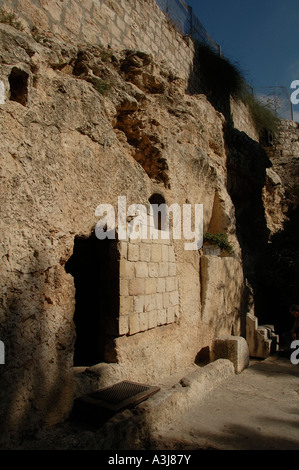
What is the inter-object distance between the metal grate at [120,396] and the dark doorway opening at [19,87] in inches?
110

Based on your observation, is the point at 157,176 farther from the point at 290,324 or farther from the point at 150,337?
the point at 290,324

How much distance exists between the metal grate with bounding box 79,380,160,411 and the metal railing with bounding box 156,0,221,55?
30.0 feet

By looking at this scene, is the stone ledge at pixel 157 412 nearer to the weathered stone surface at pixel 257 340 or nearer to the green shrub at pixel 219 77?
the weathered stone surface at pixel 257 340

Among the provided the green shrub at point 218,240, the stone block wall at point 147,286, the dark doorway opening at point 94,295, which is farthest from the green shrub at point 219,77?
the dark doorway opening at point 94,295

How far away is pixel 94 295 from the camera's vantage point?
4520mm

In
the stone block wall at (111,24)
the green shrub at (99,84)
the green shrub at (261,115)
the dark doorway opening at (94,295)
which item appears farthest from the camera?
the green shrub at (261,115)

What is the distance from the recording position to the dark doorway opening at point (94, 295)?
364cm

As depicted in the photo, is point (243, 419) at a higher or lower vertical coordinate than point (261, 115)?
lower

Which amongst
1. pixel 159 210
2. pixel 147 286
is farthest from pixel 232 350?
pixel 159 210

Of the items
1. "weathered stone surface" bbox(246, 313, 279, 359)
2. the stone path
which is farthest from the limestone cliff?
the stone path

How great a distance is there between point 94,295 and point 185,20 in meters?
9.36

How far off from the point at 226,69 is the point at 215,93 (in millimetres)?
954

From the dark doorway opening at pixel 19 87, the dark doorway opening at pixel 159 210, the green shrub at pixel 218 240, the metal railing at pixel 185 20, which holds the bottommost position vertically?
the green shrub at pixel 218 240

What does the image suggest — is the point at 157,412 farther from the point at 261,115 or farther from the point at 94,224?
the point at 261,115
